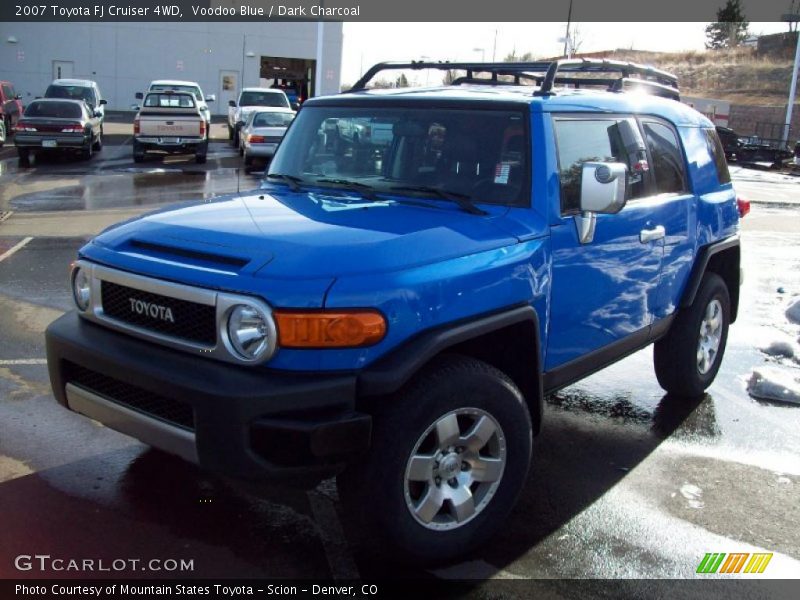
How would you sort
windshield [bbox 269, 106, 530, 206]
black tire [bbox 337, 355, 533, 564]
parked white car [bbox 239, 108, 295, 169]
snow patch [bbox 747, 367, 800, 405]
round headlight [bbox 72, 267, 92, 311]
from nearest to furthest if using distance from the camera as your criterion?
black tire [bbox 337, 355, 533, 564]
round headlight [bbox 72, 267, 92, 311]
windshield [bbox 269, 106, 530, 206]
snow patch [bbox 747, 367, 800, 405]
parked white car [bbox 239, 108, 295, 169]

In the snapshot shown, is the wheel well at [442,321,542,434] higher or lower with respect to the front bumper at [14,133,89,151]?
lower

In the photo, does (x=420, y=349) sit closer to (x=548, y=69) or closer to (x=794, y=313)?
(x=548, y=69)

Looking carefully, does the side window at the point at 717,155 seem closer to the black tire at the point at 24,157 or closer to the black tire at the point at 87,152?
the black tire at the point at 24,157

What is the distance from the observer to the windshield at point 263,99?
25672 mm

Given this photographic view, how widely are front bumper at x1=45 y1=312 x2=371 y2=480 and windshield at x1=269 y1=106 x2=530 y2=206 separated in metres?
1.43

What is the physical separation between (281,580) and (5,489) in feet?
5.29

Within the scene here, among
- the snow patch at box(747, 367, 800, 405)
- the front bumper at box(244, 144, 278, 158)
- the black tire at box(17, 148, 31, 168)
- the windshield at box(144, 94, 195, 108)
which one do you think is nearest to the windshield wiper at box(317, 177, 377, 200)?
the snow patch at box(747, 367, 800, 405)

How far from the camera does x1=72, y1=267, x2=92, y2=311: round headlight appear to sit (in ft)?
11.9

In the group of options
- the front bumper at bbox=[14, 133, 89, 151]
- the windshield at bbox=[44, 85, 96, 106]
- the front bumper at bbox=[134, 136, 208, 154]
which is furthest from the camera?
the windshield at bbox=[44, 85, 96, 106]

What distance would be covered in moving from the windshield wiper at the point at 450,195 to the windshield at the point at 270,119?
1586cm

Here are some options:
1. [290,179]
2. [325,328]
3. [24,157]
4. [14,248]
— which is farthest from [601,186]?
[24,157]

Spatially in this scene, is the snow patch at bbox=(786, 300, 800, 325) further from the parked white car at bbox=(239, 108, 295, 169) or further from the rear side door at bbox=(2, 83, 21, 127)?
the rear side door at bbox=(2, 83, 21, 127)

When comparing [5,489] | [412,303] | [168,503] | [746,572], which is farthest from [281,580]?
[746,572]

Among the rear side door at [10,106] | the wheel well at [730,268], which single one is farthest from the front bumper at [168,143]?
the wheel well at [730,268]
